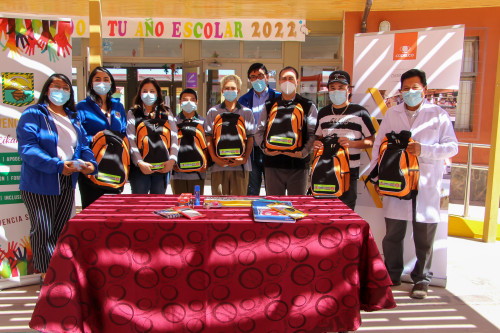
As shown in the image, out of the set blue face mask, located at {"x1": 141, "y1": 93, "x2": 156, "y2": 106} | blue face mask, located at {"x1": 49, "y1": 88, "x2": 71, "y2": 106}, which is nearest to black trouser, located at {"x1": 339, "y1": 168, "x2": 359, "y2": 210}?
blue face mask, located at {"x1": 141, "y1": 93, "x2": 156, "y2": 106}

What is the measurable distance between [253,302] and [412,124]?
2045 mm

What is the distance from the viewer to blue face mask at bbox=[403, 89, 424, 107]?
127 inches

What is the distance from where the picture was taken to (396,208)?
3412 millimetres

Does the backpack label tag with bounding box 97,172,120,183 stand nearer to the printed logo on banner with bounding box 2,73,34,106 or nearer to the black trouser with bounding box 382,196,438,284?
the printed logo on banner with bounding box 2,73,34,106

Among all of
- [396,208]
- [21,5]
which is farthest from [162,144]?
[21,5]

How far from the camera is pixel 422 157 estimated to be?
3.25 m

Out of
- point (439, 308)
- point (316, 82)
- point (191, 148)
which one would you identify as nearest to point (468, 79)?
point (316, 82)

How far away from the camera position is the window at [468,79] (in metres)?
6.91

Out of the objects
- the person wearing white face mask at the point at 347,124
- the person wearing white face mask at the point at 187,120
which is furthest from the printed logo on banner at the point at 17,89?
the person wearing white face mask at the point at 347,124

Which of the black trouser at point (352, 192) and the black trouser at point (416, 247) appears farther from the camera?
the black trouser at point (352, 192)

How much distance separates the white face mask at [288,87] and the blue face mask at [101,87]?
1.55 metres

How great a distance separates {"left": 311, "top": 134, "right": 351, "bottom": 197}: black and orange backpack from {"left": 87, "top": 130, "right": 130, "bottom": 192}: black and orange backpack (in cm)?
160

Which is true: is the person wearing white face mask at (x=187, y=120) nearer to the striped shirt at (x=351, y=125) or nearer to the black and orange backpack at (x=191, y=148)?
the black and orange backpack at (x=191, y=148)

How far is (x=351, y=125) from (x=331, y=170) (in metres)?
0.49
